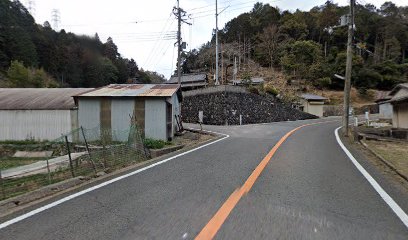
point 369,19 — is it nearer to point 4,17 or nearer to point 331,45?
point 331,45

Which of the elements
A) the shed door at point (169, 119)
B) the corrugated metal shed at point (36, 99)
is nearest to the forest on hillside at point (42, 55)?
the corrugated metal shed at point (36, 99)

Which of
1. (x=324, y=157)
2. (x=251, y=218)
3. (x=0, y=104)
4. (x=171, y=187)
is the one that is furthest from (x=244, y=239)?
(x=0, y=104)

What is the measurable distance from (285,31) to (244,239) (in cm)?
7209

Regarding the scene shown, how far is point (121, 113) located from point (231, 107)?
649 inches

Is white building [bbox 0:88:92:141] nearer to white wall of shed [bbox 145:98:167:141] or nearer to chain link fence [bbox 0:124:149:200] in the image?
white wall of shed [bbox 145:98:167:141]

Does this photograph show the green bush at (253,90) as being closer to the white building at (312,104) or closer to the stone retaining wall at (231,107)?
the stone retaining wall at (231,107)

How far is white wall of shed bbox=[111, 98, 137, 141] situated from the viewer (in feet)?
57.2

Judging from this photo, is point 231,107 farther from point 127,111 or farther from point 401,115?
point 127,111

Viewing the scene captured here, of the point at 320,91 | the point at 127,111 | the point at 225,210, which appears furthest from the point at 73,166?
the point at 320,91

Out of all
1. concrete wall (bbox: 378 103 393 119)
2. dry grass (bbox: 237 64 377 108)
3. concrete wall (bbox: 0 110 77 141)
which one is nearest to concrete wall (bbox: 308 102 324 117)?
dry grass (bbox: 237 64 377 108)

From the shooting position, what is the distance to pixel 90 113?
711 inches

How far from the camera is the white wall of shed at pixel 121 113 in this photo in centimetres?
1744

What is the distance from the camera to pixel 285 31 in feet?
231

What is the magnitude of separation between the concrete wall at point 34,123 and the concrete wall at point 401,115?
21.6 meters
